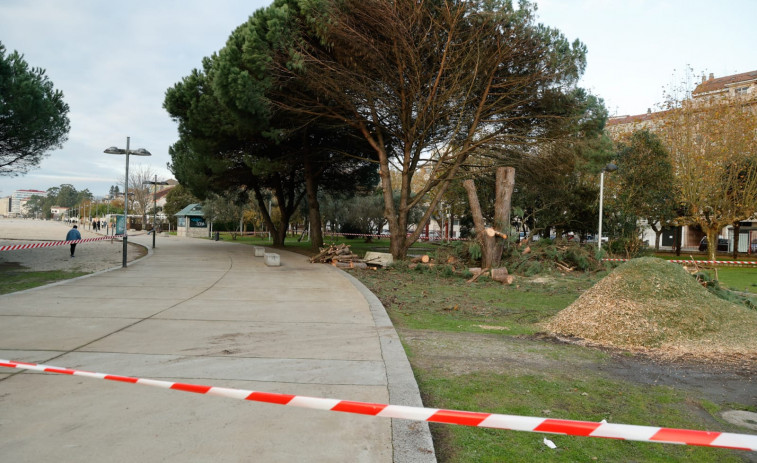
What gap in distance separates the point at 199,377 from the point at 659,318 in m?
5.75

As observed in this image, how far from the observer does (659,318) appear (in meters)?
6.20

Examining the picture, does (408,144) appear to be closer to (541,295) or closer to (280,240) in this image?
(541,295)

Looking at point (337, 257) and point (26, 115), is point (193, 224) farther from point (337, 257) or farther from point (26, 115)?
point (337, 257)

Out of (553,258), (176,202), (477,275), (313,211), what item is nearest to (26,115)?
(313,211)

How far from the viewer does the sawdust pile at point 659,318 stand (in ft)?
18.8

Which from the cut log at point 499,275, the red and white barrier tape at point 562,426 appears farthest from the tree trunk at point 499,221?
the red and white barrier tape at point 562,426

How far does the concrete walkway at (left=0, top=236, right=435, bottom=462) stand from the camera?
2941mm

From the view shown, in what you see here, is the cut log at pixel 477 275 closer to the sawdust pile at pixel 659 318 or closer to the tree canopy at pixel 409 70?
the tree canopy at pixel 409 70

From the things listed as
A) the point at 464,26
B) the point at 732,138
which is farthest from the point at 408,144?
the point at 732,138

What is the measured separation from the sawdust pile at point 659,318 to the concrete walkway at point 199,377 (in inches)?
113

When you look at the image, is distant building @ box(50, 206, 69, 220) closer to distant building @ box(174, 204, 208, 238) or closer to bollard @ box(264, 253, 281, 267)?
distant building @ box(174, 204, 208, 238)

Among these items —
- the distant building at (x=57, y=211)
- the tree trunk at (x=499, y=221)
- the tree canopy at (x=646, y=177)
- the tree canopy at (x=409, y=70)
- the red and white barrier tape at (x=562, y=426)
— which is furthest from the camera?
the distant building at (x=57, y=211)

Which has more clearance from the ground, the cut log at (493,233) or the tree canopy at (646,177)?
the tree canopy at (646,177)

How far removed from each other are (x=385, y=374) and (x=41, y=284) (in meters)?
10.3
